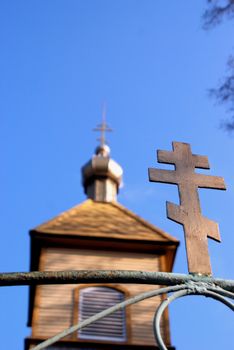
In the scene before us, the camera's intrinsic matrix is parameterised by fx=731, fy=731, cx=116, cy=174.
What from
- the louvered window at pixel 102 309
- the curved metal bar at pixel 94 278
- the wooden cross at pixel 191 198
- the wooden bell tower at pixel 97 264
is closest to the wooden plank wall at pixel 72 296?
the wooden bell tower at pixel 97 264

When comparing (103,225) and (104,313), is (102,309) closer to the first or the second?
(103,225)

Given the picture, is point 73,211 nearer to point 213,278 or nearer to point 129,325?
point 129,325

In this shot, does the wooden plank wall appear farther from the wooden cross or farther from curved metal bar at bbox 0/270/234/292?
curved metal bar at bbox 0/270/234/292

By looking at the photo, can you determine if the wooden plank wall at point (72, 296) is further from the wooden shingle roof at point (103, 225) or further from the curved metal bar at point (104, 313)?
the curved metal bar at point (104, 313)

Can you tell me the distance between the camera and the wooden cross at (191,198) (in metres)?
2.24

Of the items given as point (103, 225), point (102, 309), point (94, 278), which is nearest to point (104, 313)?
point (94, 278)

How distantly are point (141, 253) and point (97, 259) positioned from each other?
3.90ft

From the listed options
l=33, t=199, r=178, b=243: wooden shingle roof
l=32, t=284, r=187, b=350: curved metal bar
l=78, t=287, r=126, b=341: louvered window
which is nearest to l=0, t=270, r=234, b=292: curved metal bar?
l=32, t=284, r=187, b=350: curved metal bar

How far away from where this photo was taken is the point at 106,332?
16391 millimetres

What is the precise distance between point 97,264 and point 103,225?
1547mm

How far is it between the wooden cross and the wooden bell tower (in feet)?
44.3

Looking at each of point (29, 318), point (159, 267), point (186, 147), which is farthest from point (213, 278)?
point (29, 318)

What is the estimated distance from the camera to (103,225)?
63.7 feet

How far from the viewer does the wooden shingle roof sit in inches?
739
